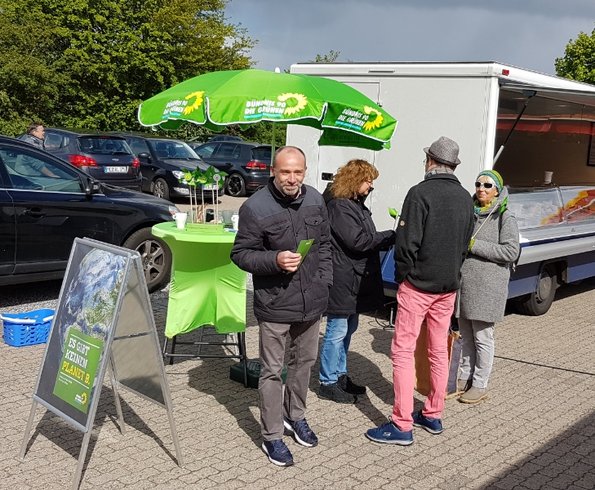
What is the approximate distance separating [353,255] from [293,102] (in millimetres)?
1153

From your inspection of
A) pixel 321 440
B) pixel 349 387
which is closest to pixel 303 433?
pixel 321 440

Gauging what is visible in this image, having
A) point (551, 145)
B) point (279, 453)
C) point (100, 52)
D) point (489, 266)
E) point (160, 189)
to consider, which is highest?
point (100, 52)

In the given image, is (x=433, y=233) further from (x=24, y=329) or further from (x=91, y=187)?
(x=91, y=187)

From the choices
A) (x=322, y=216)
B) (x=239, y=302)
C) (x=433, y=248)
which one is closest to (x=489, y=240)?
(x=433, y=248)

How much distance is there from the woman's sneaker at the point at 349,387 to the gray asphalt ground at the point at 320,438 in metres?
0.08

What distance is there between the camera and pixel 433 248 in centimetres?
471

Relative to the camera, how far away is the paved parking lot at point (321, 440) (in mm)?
4441

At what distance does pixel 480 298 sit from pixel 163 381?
2.37m

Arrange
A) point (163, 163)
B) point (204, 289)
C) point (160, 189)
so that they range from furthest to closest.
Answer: point (163, 163) → point (160, 189) → point (204, 289)

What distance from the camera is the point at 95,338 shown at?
4.25 metres

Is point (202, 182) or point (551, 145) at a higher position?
point (551, 145)

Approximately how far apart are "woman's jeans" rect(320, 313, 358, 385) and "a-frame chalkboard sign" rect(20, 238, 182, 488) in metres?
1.48

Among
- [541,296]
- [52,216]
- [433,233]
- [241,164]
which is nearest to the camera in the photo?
[433,233]

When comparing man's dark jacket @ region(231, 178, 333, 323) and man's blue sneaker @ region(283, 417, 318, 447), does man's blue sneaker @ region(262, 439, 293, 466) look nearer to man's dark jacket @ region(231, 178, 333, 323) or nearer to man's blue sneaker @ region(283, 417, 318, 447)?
man's blue sneaker @ region(283, 417, 318, 447)
